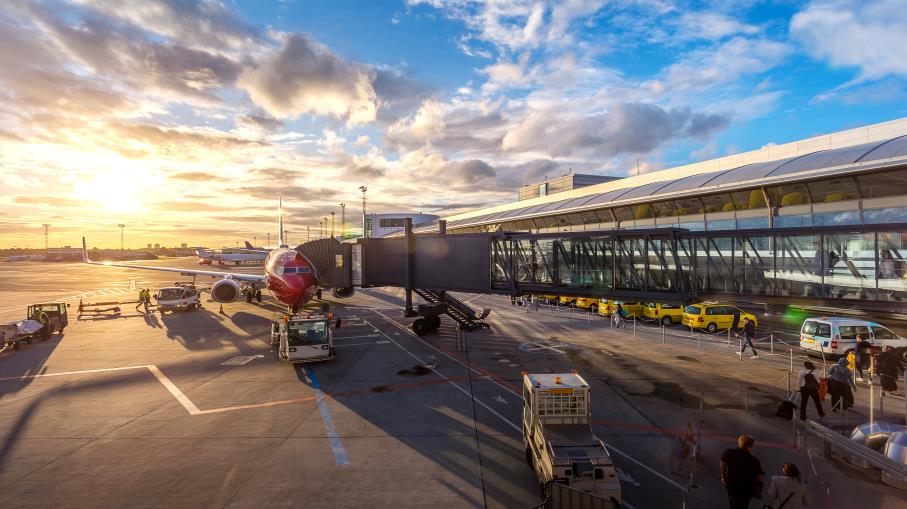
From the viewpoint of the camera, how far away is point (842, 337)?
22328mm

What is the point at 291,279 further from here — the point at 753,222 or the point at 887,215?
the point at 887,215

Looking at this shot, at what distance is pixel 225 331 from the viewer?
31.1 meters

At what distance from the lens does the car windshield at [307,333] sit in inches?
865

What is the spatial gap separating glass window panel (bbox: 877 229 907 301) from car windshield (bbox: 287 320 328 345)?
24.6 m

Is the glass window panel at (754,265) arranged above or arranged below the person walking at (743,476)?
above

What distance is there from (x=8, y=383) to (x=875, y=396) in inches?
1605

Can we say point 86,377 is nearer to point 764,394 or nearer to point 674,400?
point 674,400

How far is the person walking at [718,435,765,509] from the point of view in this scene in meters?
8.76

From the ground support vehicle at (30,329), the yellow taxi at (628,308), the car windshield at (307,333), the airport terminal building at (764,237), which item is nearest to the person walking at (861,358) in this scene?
the airport terminal building at (764,237)

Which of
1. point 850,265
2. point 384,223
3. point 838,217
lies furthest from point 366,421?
point 384,223

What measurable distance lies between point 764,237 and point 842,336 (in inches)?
449

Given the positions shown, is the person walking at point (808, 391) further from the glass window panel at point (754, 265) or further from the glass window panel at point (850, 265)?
the glass window panel at point (754, 265)

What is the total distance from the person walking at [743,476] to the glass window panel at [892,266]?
11.0 meters

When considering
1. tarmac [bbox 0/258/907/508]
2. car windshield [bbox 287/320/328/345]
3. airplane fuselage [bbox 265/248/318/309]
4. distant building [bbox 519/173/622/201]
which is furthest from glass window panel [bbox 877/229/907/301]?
distant building [bbox 519/173/622/201]
